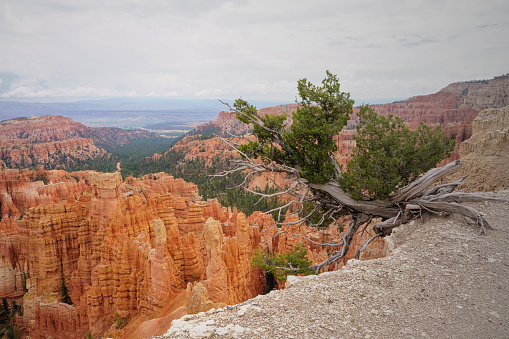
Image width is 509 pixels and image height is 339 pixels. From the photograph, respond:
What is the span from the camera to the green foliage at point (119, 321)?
16392 millimetres

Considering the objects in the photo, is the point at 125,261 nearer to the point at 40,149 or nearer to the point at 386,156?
the point at 386,156

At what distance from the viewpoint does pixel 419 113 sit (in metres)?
127

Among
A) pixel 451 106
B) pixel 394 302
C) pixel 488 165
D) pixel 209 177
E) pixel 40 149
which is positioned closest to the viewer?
pixel 394 302

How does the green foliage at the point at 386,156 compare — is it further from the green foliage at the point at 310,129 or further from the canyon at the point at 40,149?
the canyon at the point at 40,149

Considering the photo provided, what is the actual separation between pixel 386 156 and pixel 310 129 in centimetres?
264

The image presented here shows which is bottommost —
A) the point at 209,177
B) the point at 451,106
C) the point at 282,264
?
the point at 209,177

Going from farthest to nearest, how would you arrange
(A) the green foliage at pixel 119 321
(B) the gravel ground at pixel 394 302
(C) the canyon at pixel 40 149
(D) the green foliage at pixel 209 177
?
(C) the canyon at pixel 40 149, (D) the green foliage at pixel 209 177, (A) the green foliage at pixel 119 321, (B) the gravel ground at pixel 394 302

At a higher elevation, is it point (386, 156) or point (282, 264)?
point (386, 156)

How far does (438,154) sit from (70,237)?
101 feet

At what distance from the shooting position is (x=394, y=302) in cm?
525

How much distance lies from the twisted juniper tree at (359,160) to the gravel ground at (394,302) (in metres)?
2.47

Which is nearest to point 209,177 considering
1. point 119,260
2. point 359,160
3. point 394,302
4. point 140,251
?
point 119,260

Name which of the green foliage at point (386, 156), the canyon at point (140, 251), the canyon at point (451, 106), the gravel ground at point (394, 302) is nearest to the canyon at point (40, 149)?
the canyon at point (451, 106)

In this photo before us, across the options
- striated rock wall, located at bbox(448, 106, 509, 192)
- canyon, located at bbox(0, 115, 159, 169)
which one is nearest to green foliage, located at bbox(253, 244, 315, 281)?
striated rock wall, located at bbox(448, 106, 509, 192)
